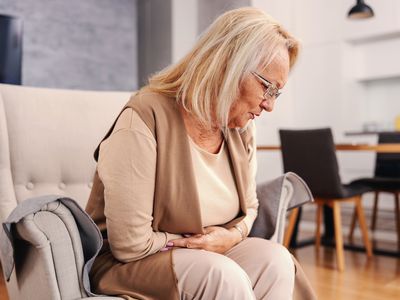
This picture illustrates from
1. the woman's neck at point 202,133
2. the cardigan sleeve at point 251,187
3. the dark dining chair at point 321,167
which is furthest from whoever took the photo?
the dark dining chair at point 321,167

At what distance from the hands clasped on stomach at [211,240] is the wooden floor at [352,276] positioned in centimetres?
120

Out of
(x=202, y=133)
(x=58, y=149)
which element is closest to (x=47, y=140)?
Answer: (x=58, y=149)

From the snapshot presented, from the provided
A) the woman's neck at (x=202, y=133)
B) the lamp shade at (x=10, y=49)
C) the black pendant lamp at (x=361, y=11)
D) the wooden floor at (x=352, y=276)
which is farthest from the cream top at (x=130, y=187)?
the black pendant lamp at (x=361, y=11)

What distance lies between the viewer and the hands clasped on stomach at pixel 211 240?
1.08m

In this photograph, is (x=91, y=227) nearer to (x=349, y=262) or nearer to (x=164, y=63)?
(x=349, y=262)

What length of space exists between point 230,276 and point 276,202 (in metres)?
0.49

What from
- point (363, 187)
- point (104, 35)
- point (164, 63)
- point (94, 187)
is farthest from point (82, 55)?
point (94, 187)

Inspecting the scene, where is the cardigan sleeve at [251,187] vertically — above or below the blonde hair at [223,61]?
below

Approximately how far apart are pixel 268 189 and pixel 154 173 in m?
0.50

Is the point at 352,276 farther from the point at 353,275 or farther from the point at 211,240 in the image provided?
the point at 211,240

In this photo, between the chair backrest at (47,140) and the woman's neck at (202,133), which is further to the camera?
the chair backrest at (47,140)

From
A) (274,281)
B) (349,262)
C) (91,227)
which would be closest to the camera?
(91,227)

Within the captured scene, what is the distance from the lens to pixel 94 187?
111 centimetres

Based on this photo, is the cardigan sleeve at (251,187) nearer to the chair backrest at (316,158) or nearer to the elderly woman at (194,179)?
the elderly woman at (194,179)
